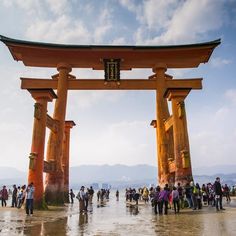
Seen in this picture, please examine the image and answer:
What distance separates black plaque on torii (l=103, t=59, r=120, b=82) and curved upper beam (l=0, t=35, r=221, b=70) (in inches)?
13.7

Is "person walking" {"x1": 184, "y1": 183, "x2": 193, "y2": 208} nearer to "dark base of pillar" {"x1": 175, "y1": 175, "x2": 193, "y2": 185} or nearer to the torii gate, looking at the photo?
"dark base of pillar" {"x1": 175, "y1": 175, "x2": 193, "y2": 185}

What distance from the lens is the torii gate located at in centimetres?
1688

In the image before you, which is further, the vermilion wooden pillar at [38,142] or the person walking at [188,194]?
the vermilion wooden pillar at [38,142]

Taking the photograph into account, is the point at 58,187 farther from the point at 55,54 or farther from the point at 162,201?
the point at 55,54

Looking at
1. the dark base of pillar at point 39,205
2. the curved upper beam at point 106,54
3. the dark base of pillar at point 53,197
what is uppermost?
the curved upper beam at point 106,54

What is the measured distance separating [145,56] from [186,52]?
9.27 feet

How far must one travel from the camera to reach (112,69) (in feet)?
65.0

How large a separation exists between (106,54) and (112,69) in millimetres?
1092

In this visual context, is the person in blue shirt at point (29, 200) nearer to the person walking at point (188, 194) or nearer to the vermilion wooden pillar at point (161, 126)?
the person walking at point (188, 194)

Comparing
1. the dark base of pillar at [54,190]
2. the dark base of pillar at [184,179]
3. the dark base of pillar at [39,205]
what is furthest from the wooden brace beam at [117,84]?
the dark base of pillar at [39,205]

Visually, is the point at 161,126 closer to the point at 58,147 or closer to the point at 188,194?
the point at 188,194

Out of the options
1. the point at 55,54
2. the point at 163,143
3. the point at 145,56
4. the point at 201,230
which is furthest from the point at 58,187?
the point at 201,230

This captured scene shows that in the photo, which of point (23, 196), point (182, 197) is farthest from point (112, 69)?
point (23, 196)

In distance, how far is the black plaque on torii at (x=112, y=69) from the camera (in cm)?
1966
